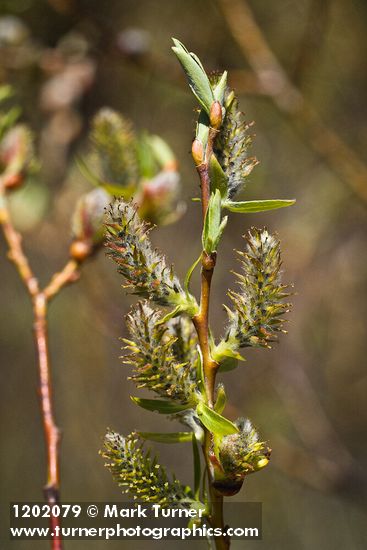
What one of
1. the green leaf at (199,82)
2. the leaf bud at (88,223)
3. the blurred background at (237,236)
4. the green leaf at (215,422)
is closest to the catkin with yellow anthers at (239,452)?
the green leaf at (215,422)

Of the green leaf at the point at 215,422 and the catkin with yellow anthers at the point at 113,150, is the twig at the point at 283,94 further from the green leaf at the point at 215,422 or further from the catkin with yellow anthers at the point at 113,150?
the green leaf at the point at 215,422

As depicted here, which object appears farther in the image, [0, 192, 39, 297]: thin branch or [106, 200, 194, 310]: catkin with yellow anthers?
[0, 192, 39, 297]: thin branch

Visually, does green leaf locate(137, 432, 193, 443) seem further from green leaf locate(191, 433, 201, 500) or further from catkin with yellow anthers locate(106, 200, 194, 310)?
catkin with yellow anthers locate(106, 200, 194, 310)

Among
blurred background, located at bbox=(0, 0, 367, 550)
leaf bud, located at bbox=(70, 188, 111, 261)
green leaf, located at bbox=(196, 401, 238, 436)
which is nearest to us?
green leaf, located at bbox=(196, 401, 238, 436)

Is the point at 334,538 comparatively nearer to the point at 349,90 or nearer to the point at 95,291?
the point at 95,291

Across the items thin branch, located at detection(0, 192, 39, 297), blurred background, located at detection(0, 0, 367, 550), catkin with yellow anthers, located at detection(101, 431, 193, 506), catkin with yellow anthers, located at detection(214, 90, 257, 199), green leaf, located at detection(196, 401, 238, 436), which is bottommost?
catkin with yellow anthers, located at detection(101, 431, 193, 506)

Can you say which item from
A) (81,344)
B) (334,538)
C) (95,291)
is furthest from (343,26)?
(334,538)

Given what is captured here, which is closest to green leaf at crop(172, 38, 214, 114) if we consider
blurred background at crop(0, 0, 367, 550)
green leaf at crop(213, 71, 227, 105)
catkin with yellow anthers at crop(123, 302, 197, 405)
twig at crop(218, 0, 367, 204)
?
green leaf at crop(213, 71, 227, 105)
